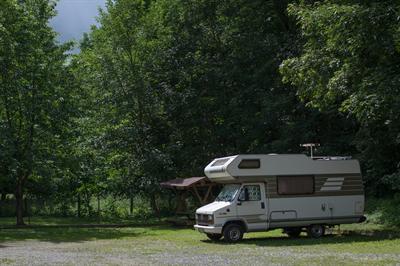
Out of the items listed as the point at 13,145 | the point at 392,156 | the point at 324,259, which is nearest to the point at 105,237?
the point at 13,145

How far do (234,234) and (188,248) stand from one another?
2.79 m

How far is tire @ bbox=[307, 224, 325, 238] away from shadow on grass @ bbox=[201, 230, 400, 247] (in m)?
0.25

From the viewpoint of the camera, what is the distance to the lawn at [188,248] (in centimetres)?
1452

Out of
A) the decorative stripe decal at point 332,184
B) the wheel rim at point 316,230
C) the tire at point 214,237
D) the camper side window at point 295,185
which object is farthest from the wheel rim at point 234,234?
the decorative stripe decal at point 332,184

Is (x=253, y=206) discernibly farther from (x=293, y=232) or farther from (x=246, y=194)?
(x=293, y=232)

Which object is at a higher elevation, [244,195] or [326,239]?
[244,195]

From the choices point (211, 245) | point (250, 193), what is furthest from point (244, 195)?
point (211, 245)

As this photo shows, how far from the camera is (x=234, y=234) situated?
67.2 ft

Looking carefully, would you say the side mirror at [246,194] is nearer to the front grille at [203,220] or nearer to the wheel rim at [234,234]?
the wheel rim at [234,234]

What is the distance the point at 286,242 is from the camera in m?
20.1

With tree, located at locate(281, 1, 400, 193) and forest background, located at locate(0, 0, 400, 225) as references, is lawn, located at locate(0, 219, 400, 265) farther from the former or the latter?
tree, located at locate(281, 1, 400, 193)

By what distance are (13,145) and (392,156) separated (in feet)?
61.6

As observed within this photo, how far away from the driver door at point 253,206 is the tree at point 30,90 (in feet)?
38.7

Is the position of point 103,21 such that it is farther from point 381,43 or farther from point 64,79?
point 381,43
